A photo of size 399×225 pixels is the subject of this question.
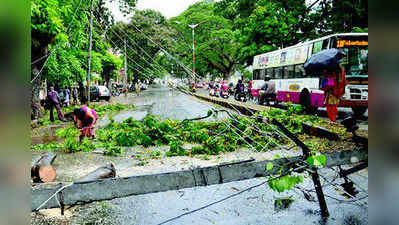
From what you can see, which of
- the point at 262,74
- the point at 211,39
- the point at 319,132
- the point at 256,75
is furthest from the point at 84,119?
the point at 211,39

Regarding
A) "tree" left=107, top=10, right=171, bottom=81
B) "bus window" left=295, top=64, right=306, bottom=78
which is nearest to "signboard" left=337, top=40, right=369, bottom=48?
"bus window" left=295, top=64, right=306, bottom=78

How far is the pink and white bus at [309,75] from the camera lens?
39.6 feet

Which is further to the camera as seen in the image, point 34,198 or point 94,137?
point 94,137

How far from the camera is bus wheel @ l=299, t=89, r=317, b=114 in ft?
48.9

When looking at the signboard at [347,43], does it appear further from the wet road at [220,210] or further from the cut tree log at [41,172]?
the cut tree log at [41,172]

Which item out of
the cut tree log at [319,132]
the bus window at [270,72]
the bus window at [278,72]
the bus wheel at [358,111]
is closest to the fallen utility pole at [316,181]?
the cut tree log at [319,132]

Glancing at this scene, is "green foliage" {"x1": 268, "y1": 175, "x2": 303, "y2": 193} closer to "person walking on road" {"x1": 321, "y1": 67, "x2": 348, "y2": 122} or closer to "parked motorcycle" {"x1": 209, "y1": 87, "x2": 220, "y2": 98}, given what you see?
"person walking on road" {"x1": 321, "y1": 67, "x2": 348, "y2": 122}

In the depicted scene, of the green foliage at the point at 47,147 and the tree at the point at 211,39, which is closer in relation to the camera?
the green foliage at the point at 47,147

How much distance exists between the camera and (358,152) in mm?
3416

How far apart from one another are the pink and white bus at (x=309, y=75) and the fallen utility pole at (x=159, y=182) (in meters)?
4.62
